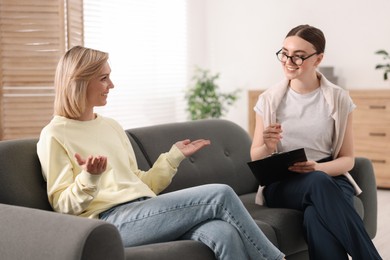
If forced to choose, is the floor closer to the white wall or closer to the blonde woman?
the white wall

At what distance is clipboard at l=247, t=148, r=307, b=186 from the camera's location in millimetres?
2879

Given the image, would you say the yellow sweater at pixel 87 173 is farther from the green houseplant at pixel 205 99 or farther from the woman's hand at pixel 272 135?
the green houseplant at pixel 205 99

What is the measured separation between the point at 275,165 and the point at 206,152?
517 millimetres

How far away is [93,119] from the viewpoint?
8.50 feet

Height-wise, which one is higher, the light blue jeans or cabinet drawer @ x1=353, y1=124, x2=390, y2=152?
the light blue jeans

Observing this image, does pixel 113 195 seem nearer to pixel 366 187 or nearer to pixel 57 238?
pixel 57 238

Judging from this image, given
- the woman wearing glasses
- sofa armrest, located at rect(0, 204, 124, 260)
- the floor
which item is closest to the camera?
sofa armrest, located at rect(0, 204, 124, 260)

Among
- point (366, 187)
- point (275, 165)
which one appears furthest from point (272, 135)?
point (366, 187)

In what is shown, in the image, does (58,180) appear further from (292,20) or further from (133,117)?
(292,20)

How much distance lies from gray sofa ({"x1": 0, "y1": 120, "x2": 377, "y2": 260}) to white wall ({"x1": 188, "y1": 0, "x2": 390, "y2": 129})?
3.02m

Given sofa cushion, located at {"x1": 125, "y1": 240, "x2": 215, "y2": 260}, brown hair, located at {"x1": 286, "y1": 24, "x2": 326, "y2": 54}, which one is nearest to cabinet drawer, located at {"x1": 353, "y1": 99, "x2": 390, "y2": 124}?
brown hair, located at {"x1": 286, "y1": 24, "x2": 326, "y2": 54}

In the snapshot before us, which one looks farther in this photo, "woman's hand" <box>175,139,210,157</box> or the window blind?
the window blind

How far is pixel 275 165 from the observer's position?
2934 millimetres

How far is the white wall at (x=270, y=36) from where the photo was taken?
6191mm
